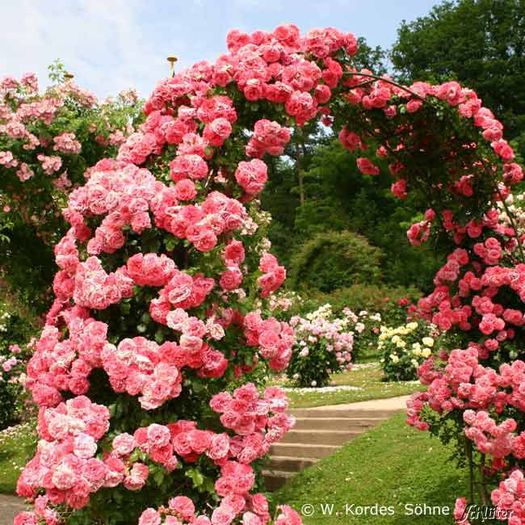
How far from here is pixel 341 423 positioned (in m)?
7.16

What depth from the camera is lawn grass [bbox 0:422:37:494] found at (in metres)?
8.22

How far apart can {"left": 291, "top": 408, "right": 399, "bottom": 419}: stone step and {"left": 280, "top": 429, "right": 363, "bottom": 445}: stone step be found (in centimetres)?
31

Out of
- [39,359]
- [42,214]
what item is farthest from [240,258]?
[42,214]

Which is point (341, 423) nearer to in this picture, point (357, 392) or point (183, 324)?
point (357, 392)

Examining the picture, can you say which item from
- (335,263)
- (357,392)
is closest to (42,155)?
(357,392)

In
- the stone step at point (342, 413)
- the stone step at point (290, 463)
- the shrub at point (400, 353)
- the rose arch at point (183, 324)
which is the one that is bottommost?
the stone step at point (290, 463)

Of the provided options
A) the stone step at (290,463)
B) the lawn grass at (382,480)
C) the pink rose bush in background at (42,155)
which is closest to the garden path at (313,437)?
the stone step at (290,463)

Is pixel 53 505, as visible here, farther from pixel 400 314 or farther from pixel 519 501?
pixel 400 314

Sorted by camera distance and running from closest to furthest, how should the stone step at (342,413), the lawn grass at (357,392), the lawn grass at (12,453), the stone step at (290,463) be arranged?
the stone step at (290,463) < the stone step at (342,413) < the lawn grass at (12,453) < the lawn grass at (357,392)

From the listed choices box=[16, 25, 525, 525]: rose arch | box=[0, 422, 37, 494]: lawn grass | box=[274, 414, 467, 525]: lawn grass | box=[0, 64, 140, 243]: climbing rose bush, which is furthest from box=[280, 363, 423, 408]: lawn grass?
box=[16, 25, 525, 525]: rose arch

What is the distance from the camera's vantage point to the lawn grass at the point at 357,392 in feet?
27.7

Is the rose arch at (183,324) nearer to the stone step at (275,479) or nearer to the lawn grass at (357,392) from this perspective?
the stone step at (275,479)

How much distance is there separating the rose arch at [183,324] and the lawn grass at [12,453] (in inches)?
184

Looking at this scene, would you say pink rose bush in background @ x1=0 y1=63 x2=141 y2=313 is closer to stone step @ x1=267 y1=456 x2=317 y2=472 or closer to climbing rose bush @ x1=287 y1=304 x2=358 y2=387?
stone step @ x1=267 y1=456 x2=317 y2=472
